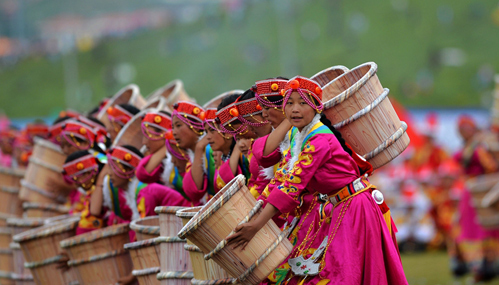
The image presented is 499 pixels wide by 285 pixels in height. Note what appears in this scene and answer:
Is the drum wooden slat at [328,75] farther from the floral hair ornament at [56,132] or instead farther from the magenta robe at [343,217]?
the floral hair ornament at [56,132]

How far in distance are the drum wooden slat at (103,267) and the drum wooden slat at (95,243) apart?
4cm

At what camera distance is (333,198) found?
3865mm

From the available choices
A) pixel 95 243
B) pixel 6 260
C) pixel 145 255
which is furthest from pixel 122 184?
pixel 6 260

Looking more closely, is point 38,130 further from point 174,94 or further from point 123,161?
point 123,161

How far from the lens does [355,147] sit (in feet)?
13.6

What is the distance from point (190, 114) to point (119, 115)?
1971mm

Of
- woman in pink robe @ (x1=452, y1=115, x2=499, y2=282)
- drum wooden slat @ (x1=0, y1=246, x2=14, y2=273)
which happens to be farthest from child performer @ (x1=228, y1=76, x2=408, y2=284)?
woman in pink robe @ (x1=452, y1=115, x2=499, y2=282)

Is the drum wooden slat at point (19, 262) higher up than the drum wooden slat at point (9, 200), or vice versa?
the drum wooden slat at point (9, 200)

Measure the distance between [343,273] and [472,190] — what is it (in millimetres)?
5176

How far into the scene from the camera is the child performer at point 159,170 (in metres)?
5.32

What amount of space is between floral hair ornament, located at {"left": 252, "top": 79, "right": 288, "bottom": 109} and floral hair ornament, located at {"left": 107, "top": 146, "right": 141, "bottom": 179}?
1.92 m

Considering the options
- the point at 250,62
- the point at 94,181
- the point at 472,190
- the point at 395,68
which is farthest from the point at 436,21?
the point at 94,181

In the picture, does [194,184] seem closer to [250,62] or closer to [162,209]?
[162,209]

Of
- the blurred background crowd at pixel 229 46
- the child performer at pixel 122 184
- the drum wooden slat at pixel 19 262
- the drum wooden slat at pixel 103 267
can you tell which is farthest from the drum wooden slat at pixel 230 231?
the blurred background crowd at pixel 229 46
